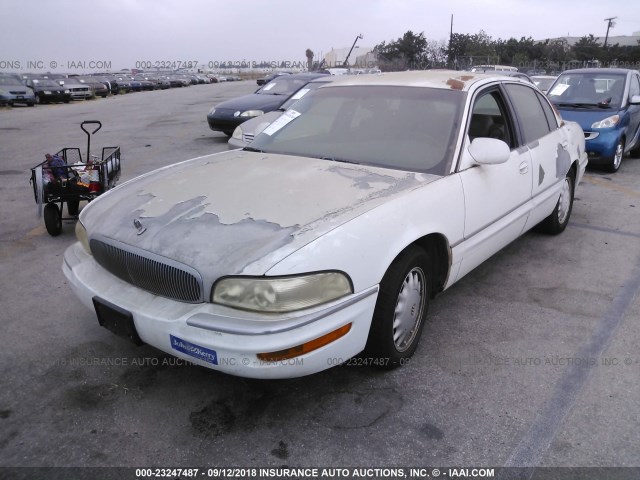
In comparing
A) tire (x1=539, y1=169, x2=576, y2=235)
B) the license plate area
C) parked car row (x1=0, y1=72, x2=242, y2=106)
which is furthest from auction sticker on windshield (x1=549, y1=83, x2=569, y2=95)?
parked car row (x1=0, y1=72, x2=242, y2=106)

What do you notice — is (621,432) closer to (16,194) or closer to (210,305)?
(210,305)

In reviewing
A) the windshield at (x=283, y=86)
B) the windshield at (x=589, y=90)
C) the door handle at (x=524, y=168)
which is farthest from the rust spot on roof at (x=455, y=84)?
the windshield at (x=283, y=86)

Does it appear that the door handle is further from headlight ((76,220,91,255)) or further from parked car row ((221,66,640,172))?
parked car row ((221,66,640,172))

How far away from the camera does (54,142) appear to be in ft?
36.9

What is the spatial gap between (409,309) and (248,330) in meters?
1.05

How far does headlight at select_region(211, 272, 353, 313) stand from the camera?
2152 mm

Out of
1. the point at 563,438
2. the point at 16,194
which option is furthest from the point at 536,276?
the point at 16,194

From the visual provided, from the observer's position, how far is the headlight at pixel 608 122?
305 inches

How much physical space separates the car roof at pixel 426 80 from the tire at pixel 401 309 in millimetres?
1324

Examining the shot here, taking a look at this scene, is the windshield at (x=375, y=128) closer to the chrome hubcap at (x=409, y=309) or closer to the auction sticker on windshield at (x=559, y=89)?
the chrome hubcap at (x=409, y=309)

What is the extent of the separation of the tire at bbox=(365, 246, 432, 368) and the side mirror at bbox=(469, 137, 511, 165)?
0.74m

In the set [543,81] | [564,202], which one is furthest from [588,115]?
[543,81]

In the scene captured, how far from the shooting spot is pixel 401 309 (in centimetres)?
274

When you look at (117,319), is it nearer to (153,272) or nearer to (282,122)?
(153,272)
